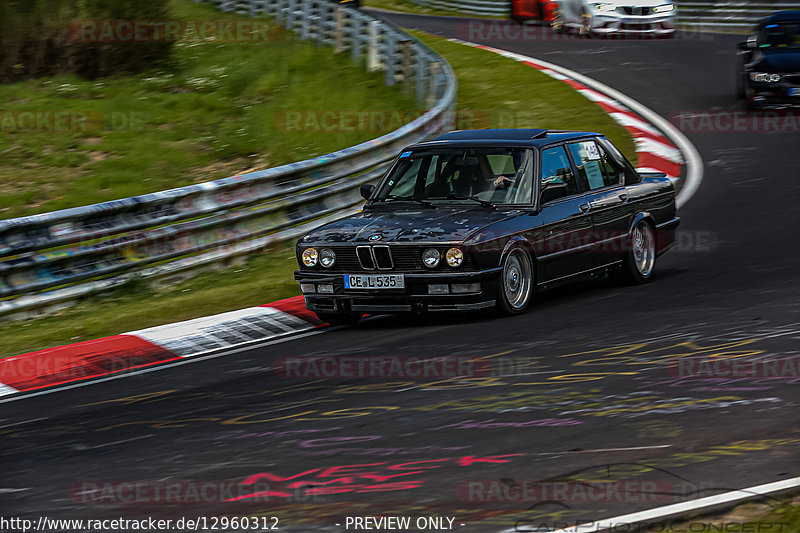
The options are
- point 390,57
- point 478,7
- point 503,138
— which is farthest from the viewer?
point 478,7

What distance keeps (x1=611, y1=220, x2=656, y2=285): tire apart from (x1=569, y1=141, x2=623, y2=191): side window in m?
0.51

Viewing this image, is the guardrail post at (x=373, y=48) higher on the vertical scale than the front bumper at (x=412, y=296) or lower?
higher

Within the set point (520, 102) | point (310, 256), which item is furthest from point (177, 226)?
point (520, 102)

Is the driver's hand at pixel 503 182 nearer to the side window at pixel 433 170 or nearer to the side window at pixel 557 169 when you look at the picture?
the side window at pixel 557 169

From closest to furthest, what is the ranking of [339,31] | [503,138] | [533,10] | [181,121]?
[503,138]
[181,121]
[339,31]
[533,10]

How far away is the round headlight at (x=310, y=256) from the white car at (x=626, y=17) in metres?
19.8

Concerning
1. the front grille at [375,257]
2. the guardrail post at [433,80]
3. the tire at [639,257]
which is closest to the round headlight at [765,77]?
the guardrail post at [433,80]

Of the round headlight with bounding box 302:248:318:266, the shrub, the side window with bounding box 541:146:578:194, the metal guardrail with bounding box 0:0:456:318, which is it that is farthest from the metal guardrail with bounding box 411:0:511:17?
the round headlight with bounding box 302:248:318:266

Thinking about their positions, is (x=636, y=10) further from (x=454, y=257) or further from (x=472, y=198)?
(x=454, y=257)

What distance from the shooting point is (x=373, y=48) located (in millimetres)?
19312

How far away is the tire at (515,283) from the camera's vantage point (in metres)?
8.67

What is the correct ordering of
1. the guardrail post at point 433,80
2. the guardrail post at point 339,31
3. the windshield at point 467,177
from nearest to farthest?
the windshield at point 467,177
the guardrail post at point 433,80
the guardrail post at point 339,31

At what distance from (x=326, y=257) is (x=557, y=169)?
218 cm

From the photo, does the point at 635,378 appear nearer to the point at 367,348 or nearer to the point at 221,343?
the point at 367,348
